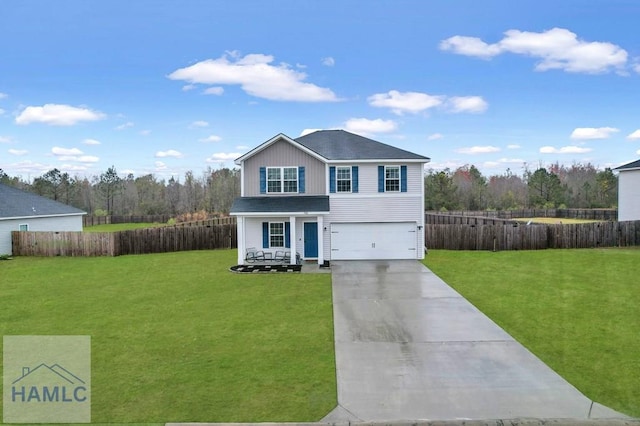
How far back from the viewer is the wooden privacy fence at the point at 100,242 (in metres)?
24.9

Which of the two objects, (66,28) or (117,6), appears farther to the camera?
(66,28)

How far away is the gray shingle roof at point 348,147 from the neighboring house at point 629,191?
16602 mm

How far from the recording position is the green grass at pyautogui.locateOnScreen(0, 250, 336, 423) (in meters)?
6.54

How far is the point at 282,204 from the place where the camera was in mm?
20828

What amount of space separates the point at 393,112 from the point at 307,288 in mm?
27789

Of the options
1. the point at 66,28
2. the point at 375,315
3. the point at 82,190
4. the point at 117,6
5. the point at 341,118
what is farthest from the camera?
the point at 82,190

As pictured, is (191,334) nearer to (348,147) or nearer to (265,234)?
(265,234)

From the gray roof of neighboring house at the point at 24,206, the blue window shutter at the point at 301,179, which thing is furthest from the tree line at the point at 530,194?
the gray roof of neighboring house at the point at 24,206

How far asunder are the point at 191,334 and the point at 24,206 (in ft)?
80.0

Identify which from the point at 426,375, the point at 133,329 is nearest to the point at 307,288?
the point at 133,329

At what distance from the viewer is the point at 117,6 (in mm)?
20891

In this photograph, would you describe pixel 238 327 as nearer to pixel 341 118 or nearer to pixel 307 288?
pixel 307 288

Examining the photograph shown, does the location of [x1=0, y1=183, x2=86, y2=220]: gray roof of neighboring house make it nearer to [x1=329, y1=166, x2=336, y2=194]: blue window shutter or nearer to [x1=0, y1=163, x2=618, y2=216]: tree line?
[x1=329, y1=166, x2=336, y2=194]: blue window shutter

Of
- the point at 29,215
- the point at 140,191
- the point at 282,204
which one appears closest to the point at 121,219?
the point at 140,191
